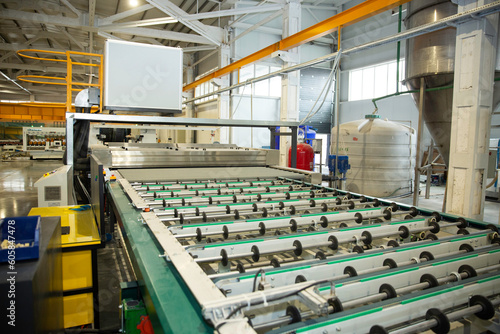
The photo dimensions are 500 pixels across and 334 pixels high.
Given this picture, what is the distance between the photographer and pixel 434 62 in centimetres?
514

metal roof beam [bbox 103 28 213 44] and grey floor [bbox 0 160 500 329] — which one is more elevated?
metal roof beam [bbox 103 28 213 44]

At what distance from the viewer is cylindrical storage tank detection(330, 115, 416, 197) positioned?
842 centimetres

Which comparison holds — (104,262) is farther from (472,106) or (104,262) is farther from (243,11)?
(243,11)

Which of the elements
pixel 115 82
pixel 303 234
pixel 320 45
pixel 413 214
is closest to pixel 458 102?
pixel 413 214

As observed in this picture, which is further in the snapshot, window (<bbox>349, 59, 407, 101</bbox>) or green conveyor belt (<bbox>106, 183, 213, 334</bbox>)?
window (<bbox>349, 59, 407, 101</bbox>)

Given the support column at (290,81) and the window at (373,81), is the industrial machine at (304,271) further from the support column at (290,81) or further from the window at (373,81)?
the window at (373,81)

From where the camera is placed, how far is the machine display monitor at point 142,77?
3369mm

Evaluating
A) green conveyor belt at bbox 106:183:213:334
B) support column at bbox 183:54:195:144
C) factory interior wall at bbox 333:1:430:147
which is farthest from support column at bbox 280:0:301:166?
support column at bbox 183:54:195:144

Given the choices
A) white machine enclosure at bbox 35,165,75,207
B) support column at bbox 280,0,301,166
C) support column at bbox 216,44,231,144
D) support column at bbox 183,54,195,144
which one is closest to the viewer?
white machine enclosure at bbox 35,165,75,207

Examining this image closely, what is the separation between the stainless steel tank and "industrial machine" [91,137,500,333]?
152 inches

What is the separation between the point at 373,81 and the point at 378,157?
29.3 ft

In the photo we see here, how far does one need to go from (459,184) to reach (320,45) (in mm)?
14704

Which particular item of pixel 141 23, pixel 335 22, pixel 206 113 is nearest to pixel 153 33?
pixel 141 23

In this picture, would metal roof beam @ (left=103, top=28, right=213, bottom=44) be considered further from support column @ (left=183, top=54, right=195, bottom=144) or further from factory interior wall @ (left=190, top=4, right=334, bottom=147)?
support column @ (left=183, top=54, right=195, bottom=144)
